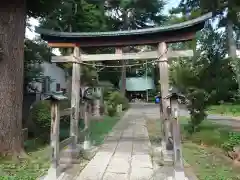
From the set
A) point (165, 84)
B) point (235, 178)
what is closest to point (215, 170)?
point (235, 178)

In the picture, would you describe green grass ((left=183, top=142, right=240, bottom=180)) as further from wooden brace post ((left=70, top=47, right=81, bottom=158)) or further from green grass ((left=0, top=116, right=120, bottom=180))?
green grass ((left=0, top=116, right=120, bottom=180))

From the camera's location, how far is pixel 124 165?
5.80m

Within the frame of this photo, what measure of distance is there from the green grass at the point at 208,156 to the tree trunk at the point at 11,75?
396cm

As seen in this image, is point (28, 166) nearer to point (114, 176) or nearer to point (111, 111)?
point (114, 176)

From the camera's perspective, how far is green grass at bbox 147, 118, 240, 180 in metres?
5.15

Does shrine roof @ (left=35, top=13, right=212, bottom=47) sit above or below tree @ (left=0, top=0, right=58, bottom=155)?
above

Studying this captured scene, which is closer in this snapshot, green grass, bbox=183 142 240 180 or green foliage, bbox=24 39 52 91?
green grass, bbox=183 142 240 180

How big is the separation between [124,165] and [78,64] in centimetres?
323

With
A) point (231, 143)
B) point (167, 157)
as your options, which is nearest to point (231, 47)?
point (231, 143)

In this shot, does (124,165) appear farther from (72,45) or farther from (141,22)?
(141,22)

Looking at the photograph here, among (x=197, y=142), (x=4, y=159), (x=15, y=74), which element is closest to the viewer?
(x=4, y=159)

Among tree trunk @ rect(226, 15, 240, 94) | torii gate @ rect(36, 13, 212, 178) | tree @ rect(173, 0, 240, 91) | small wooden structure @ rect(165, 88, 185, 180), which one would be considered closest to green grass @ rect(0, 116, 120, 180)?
torii gate @ rect(36, 13, 212, 178)

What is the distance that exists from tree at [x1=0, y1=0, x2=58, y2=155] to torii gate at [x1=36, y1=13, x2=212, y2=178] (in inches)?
43.2

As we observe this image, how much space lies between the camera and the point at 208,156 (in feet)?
22.3
